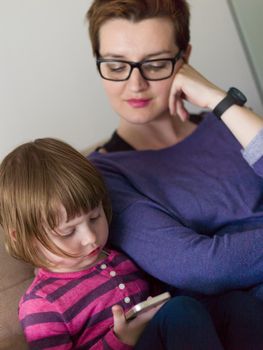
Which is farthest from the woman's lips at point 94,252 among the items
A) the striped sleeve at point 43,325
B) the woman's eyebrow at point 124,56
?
the woman's eyebrow at point 124,56

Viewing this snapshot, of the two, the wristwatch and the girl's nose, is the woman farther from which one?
the girl's nose

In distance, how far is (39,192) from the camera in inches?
36.4

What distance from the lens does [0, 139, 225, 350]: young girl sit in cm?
91

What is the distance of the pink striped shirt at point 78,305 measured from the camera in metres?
0.92

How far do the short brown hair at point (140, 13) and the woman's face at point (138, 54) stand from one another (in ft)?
0.05

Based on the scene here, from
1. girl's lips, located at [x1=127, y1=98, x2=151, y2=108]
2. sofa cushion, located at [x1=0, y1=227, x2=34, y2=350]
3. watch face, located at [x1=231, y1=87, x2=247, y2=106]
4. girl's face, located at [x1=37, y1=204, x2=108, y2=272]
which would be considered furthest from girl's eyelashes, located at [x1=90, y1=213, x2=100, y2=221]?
watch face, located at [x1=231, y1=87, x2=247, y2=106]

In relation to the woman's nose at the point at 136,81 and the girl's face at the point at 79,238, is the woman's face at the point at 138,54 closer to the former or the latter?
the woman's nose at the point at 136,81

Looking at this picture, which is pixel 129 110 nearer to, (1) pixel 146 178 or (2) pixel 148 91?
(2) pixel 148 91

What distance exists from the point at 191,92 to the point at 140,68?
15cm

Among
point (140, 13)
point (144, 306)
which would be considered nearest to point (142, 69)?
point (140, 13)

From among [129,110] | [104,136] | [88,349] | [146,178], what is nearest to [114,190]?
[146,178]

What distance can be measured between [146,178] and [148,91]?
0.23 metres

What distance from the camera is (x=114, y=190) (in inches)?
43.3

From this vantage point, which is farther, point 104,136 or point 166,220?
point 104,136
